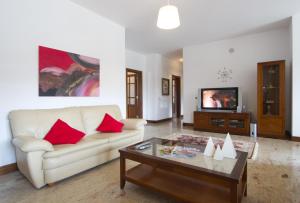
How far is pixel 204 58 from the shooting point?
5273 mm

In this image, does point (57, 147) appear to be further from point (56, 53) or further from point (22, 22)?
point (22, 22)

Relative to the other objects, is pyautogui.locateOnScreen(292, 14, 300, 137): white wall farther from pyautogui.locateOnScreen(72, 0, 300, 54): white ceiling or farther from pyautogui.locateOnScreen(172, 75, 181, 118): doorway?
pyautogui.locateOnScreen(172, 75, 181, 118): doorway

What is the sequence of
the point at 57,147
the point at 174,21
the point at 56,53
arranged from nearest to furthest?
the point at 57,147 < the point at 174,21 < the point at 56,53

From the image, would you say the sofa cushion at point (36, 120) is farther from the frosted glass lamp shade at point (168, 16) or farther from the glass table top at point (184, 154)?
the frosted glass lamp shade at point (168, 16)

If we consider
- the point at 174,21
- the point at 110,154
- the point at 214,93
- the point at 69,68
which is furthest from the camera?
the point at 214,93

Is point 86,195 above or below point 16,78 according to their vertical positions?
below

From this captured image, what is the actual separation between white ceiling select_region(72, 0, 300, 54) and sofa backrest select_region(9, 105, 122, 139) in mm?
1948

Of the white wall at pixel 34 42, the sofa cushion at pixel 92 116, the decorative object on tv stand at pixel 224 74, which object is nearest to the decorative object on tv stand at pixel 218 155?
the sofa cushion at pixel 92 116

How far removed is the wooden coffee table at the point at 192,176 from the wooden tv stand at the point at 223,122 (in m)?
2.89

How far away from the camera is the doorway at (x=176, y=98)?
7903mm

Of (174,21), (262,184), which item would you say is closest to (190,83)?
(174,21)

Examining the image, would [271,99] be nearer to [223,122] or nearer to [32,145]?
[223,122]

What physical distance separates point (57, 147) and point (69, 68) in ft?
4.93

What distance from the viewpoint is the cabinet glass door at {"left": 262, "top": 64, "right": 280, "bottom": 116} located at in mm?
3871
